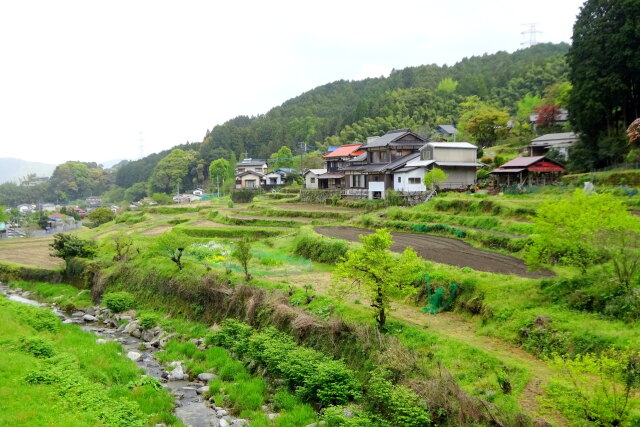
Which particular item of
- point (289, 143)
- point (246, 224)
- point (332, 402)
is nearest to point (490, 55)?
point (289, 143)

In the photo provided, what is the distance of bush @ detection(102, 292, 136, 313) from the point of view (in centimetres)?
2661

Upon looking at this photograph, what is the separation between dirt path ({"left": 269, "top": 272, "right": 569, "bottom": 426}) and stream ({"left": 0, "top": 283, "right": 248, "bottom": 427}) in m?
6.56

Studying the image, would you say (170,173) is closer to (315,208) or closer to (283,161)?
(283,161)

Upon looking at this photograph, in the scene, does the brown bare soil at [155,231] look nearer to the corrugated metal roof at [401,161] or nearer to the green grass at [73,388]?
the corrugated metal roof at [401,161]

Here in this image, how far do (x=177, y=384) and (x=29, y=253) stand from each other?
3815cm

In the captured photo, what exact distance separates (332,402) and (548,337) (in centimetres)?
662

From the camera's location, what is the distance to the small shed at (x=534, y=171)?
39.5 m

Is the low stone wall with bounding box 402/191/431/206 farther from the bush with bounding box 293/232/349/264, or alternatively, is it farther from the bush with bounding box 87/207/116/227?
the bush with bounding box 87/207/116/227

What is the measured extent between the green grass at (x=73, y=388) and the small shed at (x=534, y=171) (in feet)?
114

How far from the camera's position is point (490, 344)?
45.4 ft

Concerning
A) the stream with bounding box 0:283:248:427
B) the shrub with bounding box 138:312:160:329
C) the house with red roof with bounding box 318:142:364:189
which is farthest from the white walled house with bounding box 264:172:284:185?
the shrub with bounding box 138:312:160:329

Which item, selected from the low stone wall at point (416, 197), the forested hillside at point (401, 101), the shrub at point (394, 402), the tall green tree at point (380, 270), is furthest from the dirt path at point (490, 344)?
the forested hillside at point (401, 101)

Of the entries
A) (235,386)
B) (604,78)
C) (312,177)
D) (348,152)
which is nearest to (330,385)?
(235,386)

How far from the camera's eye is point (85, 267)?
32.7 meters
